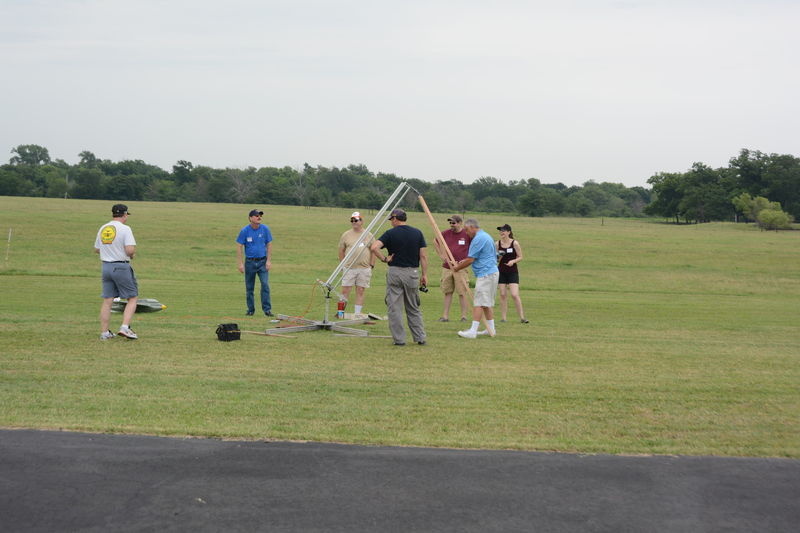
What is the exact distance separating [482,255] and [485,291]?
0.68 metres

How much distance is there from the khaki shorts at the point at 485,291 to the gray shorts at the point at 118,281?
5.60 m

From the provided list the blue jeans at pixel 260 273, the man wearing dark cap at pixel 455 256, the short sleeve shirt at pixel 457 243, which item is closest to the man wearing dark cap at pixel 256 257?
the blue jeans at pixel 260 273

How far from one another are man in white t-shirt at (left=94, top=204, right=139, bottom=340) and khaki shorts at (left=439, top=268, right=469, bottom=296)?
21.6 feet

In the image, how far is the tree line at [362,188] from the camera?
10569 cm

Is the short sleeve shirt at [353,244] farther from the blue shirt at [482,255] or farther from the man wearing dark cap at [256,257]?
the blue shirt at [482,255]

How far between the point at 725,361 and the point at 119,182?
111868 mm

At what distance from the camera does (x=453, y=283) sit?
1705cm

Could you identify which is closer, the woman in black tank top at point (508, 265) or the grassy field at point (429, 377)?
the grassy field at point (429, 377)

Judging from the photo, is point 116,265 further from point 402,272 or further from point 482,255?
point 482,255

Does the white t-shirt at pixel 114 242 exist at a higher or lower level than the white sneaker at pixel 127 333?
higher

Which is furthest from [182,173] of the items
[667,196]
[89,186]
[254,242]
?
[254,242]

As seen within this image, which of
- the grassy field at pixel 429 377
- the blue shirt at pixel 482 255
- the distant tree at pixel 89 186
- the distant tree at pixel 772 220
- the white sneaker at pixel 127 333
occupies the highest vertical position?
the distant tree at pixel 89 186

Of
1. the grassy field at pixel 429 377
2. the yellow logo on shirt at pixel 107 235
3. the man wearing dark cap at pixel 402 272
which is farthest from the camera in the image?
the man wearing dark cap at pixel 402 272

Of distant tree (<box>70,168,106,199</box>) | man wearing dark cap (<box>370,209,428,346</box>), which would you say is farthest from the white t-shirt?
distant tree (<box>70,168,106,199</box>)
